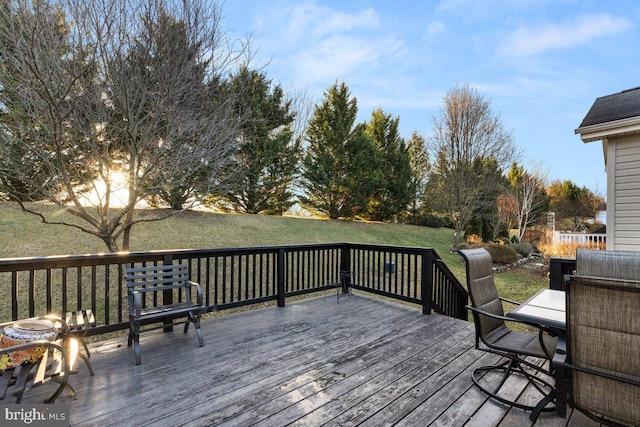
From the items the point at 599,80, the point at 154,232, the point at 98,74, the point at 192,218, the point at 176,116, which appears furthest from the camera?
the point at 192,218

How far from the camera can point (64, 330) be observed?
223cm

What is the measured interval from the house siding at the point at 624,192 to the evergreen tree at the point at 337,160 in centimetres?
1060

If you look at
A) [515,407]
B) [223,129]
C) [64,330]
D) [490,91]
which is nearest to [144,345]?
[64,330]

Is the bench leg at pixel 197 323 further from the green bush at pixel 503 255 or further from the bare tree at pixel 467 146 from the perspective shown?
the bare tree at pixel 467 146

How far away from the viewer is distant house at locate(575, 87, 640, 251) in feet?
14.6

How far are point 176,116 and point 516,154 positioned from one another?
40.6 feet

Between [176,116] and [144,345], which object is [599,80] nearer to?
[176,116]

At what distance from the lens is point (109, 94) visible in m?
4.72

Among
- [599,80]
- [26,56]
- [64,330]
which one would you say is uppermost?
[599,80]

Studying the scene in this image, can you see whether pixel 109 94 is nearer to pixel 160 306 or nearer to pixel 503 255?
pixel 160 306

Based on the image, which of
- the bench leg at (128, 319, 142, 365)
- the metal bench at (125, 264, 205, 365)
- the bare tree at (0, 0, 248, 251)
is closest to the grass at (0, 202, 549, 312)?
the bare tree at (0, 0, 248, 251)

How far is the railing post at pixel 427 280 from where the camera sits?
425 cm

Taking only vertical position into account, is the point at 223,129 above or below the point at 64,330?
above

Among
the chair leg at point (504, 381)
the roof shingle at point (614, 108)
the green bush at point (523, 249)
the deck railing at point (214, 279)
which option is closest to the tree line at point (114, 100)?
the deck railing at point (214, 279)
